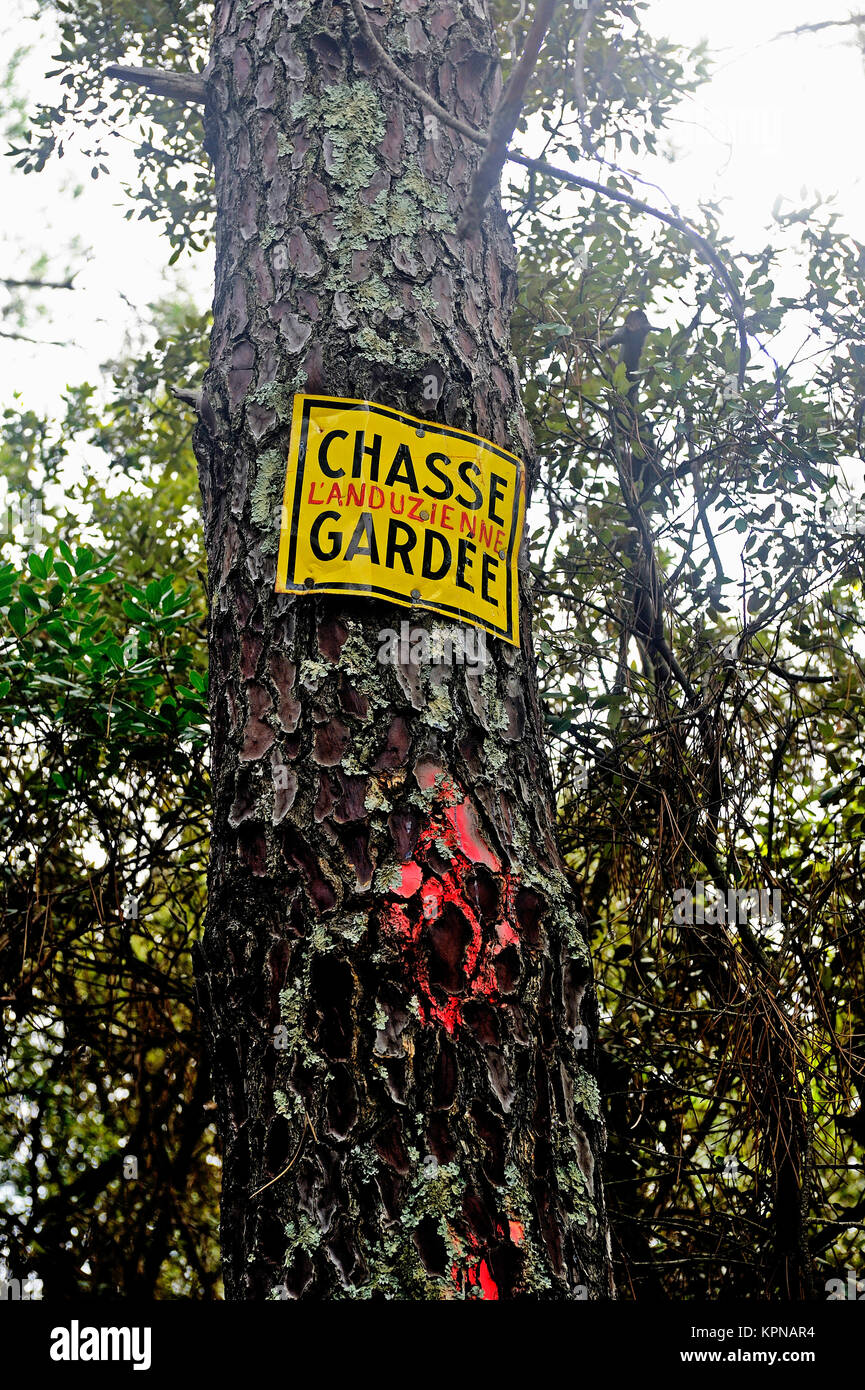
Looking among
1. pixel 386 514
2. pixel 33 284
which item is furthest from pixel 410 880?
pixel 33 284

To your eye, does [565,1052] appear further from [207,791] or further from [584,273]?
[584,273]

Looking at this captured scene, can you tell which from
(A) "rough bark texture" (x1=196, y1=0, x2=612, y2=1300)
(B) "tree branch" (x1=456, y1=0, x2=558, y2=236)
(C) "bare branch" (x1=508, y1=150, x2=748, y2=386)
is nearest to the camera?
(A) "rough bark texture" (x1=196, y1=0, x2=612, y2=1300)

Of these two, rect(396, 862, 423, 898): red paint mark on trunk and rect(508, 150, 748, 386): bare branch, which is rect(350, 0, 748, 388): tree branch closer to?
rect(508, 150, 748, 386): bare branch

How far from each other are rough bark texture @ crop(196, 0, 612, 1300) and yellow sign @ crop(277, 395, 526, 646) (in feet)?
0.09

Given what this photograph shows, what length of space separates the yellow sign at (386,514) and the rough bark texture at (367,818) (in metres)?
0.03

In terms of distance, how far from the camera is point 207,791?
7.17 feet

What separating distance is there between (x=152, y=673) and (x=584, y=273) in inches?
50.5

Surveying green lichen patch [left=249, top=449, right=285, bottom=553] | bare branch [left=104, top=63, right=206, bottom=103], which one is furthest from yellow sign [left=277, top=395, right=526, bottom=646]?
bare branch [left=104, top=63, right=206, bottom=103]

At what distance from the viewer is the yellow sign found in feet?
3.92

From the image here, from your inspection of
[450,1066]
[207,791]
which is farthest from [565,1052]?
[207,791]

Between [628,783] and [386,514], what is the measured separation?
1035 mm

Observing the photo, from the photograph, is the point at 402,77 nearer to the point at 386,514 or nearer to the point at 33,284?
the point at 386,514

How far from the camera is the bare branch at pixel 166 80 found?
1.72m
